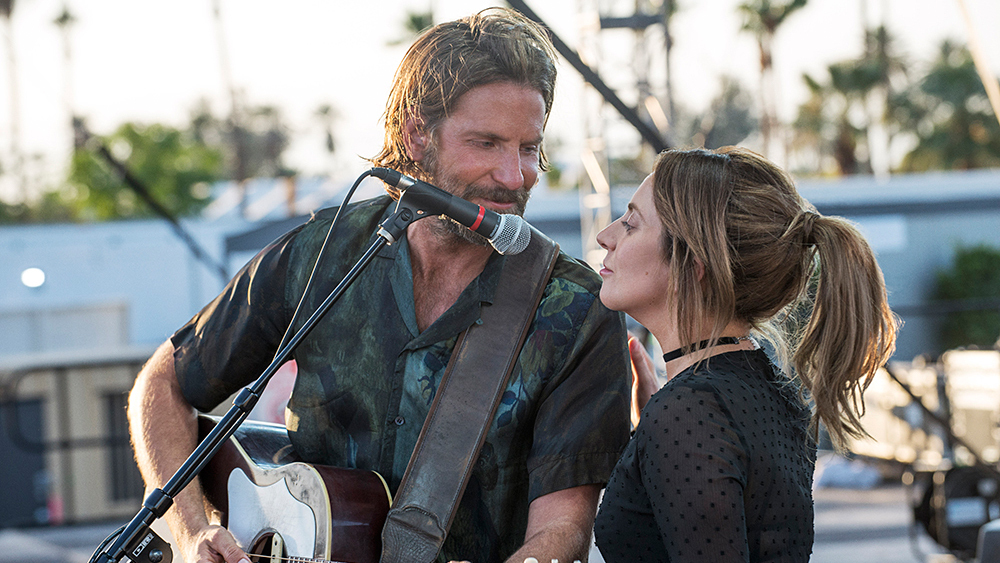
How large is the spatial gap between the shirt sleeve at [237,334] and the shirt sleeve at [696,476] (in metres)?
1.16

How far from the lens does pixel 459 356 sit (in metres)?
2.28

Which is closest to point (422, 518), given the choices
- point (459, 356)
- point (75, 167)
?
point (459, 356)

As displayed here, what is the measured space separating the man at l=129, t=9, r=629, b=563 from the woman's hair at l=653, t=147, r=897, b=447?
358mm

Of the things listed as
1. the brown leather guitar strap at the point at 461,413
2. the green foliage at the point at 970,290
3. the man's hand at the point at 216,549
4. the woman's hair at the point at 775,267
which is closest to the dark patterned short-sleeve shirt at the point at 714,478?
the woman's hair at the point at 775,267

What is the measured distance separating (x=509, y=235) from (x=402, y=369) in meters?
0.55

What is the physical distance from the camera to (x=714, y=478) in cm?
163

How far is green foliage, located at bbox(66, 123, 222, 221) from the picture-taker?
3469cm

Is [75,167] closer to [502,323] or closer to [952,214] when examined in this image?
[952,214]

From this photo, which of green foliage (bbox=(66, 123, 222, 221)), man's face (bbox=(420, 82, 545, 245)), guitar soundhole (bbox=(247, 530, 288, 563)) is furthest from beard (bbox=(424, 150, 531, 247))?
green foliage (bbox=(66, 123, 222, 221))

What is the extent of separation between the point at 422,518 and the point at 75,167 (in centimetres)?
3664

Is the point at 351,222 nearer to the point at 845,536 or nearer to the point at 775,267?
the point at 775,267

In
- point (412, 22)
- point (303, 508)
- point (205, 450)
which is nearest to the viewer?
point (205, 450)

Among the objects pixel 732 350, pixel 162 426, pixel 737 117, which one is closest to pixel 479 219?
pixel 732 350

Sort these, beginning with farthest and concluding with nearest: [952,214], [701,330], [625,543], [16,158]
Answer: [16,158] → [952,214] → [701,330] → [625,543]
